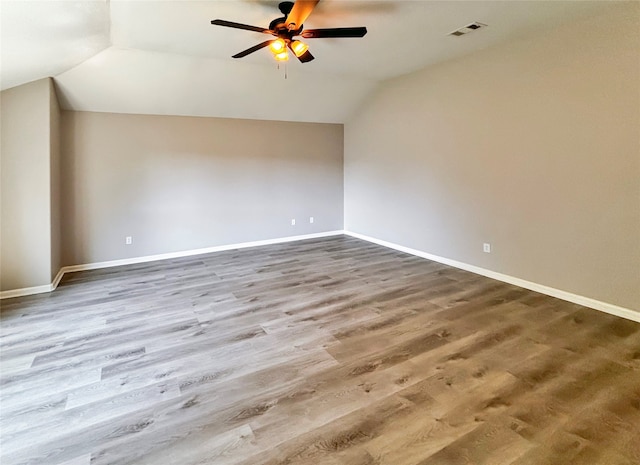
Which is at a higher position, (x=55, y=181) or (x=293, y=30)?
(x=293, y=30)

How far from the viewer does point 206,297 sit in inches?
152

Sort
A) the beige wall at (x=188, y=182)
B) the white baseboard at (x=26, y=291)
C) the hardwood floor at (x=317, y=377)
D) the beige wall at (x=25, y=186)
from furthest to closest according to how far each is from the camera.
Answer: the beige wall at (x=188, y=182)
the white baseboard at (x=26, y=291)
the beige wall at (x=25, y=186)
the hardwood floor at (x=317, y=377)

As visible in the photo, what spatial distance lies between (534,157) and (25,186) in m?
5.74

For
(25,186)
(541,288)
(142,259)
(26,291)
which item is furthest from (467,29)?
(26,291)

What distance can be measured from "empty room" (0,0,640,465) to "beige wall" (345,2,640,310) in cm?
2

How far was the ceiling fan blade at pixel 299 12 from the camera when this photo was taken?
8.11 ft

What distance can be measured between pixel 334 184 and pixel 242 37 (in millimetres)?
3696

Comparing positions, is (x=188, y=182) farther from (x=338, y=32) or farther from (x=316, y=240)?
(x=338, y=32)

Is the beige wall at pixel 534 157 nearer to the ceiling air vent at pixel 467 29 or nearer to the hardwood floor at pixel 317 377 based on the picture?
the hardwood floor at pixel 317 377

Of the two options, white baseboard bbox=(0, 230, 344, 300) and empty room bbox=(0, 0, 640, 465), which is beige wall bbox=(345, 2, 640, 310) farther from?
white baseboard bbox=(0, 230, 344, 300)

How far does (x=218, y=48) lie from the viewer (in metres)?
3.96

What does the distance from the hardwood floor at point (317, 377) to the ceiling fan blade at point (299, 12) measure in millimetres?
2602

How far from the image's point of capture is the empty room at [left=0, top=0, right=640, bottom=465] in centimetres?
195

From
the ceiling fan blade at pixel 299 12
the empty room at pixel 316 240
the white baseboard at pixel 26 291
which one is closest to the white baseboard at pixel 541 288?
the empty room at pixel 316 240
